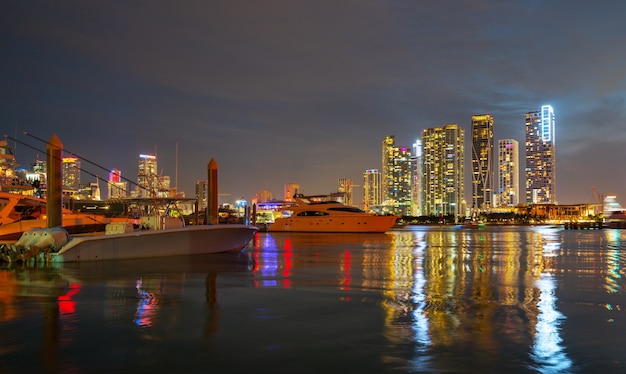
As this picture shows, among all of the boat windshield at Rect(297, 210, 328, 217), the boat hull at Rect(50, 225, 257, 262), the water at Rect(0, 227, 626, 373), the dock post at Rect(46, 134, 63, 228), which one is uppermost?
the dock post at Rect(46, 134, 63, 228)

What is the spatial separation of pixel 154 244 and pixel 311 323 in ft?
54.3

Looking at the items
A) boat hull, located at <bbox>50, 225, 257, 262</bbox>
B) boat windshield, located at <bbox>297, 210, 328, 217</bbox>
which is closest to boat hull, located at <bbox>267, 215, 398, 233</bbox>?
boat windshield, located at <bbox>297, 210, 328, 217</bbox>

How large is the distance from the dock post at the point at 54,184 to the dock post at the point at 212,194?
27.6ft

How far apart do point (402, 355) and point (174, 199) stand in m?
23.0

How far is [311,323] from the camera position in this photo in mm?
10625

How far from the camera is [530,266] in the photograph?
2334 cm

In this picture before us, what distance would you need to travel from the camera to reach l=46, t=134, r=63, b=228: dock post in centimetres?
2633

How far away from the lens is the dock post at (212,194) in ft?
105

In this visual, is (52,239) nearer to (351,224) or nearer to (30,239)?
(30,239)

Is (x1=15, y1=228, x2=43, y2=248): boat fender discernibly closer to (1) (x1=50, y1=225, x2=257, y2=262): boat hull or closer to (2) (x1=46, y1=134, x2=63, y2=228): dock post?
(1) (x1=50, y1=225, x2=257, y2=262): boat hull

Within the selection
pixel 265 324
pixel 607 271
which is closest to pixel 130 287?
pixel 265 324

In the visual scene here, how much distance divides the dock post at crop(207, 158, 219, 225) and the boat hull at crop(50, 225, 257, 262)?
9.23 feet

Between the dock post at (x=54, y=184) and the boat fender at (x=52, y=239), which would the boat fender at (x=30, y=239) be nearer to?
the boat fender at (x=52, y=239)

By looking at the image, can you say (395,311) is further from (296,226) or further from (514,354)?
(296,226)
